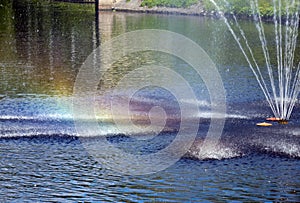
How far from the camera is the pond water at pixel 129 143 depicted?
1413 centimetres

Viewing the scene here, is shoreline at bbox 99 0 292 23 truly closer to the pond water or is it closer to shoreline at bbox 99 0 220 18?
shoreline at bbox 99 0 220 18

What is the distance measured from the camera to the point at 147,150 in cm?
1680

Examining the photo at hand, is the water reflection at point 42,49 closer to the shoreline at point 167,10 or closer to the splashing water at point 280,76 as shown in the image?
the shoreline at point 167,10

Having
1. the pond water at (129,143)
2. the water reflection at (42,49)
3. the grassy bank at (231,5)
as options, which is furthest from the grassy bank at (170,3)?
the pond water at (129,143)

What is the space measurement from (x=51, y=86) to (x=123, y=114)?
5.60 metres

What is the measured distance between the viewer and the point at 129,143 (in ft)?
56.9

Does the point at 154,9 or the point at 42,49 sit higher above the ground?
the point at 154,9

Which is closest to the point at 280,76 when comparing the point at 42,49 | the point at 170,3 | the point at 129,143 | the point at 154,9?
the point at 129,143

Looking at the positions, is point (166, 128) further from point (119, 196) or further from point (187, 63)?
point (187, 63)

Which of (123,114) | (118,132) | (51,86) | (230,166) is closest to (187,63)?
(51,86)

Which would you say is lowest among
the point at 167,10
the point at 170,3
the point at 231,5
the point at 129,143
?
the point at 129,143

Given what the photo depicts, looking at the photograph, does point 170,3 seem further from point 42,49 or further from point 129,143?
point 129,143

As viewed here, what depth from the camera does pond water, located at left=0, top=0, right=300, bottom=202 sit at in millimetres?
14133

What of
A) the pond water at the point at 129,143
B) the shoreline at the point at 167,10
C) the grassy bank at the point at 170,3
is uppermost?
the grassy bank at the point at 170,3
